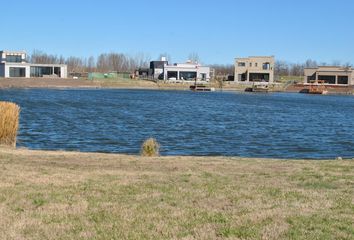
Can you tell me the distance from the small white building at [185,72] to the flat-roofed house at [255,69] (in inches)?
481

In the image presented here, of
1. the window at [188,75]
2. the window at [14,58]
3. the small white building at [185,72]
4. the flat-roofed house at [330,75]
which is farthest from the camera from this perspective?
the window at [188,75]

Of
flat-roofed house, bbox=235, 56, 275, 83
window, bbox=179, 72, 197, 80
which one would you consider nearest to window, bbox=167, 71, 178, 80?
window, bbox=179, 72, 197, 80

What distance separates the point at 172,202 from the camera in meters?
9.59

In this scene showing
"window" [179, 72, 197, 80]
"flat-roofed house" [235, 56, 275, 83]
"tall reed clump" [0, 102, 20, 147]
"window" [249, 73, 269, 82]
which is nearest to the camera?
"tall reed clump" [0, 102, 20, 147]

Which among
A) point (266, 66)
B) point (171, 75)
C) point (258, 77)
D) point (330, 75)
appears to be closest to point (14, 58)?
point (171, 75)

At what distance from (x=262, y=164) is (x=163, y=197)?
6.88 m

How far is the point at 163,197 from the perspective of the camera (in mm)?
10055

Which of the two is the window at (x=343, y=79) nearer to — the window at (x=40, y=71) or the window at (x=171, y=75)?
the window at (x=171, y=75)

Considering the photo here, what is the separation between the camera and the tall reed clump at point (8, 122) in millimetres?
22359

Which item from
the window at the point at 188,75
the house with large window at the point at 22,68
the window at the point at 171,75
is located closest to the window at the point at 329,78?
the window at the point at 188,75

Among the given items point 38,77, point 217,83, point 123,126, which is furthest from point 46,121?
point 217,83

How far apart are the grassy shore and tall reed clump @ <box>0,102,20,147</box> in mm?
7855

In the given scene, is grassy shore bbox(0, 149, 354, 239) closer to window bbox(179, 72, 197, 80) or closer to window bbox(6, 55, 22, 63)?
window bbox(6, 55, 22, 63)

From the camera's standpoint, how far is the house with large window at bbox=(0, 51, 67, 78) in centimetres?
15312
